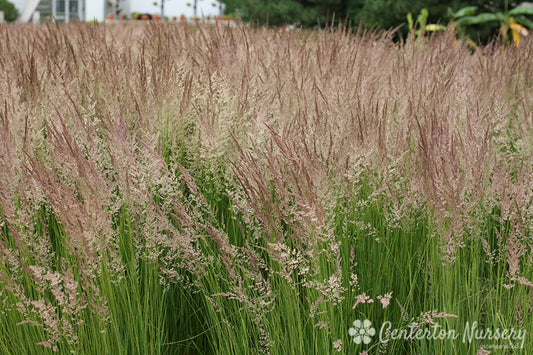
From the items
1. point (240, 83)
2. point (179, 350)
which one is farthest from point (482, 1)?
point (179, 350)

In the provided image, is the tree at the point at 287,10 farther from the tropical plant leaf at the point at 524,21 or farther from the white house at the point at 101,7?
the white house at the point at 101,7

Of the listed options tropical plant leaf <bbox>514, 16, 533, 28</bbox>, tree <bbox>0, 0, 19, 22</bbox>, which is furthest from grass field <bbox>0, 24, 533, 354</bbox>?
tree <bbox>0, 0, 19, 22</bbox>

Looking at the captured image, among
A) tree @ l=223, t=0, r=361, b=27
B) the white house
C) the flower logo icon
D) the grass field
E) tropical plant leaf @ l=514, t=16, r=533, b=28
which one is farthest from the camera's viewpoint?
the white house

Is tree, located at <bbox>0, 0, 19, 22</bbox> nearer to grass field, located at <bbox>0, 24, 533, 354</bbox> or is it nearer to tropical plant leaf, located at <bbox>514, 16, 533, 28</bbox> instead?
tropical plant leaf, located at <bbox>514, 16, 533, 28</bbox>

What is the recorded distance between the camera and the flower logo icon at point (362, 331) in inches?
55.4

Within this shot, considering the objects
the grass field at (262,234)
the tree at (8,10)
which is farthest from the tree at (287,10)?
the tree at (8,10)

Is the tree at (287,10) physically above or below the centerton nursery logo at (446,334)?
above

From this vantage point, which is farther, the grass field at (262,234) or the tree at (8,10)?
the tree at (8,10)

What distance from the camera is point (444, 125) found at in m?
1.54

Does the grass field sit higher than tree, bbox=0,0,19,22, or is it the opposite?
tree, bbox=0,0,19,22

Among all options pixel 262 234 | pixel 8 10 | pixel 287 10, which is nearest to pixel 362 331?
pixel 262 234

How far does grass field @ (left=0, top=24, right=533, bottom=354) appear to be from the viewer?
4.27ft

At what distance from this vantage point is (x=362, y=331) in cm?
143

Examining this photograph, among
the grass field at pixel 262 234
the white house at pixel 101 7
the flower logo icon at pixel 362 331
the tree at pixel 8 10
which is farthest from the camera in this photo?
the white house at pixel 101 7
